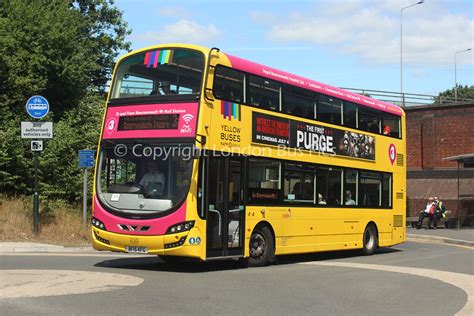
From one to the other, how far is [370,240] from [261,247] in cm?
595

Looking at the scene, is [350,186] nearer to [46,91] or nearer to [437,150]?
[46,91]

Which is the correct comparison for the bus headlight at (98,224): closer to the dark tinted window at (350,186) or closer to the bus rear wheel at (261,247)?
the bus rear wheel at (261,247)

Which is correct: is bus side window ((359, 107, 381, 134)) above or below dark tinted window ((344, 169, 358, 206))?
above

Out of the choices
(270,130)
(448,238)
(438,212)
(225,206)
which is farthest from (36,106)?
(438,212)

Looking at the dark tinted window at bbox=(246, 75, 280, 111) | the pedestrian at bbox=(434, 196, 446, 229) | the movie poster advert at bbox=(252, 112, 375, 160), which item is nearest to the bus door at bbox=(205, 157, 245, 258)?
the movie poster advert at bbox=(252, 112, 375, 160)

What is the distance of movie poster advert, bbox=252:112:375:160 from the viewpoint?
46.6 feet

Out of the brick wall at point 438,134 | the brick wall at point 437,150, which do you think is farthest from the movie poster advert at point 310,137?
the brick wall at point 438,134

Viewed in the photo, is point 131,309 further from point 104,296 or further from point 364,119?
point 364,119

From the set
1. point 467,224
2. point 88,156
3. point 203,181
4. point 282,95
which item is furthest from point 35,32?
point 467,224

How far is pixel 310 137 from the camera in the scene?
51.4ft

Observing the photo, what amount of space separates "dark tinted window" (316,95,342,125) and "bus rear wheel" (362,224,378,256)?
12.7 feet

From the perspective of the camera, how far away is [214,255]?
12641 millimetres

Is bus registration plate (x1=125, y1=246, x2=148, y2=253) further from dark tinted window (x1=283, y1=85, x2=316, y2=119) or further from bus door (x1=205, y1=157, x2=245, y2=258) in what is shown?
dark tinted window (x1=283, y1=85, x2=316, y2=119)

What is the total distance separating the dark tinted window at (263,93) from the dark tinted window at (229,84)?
0.29 metres
